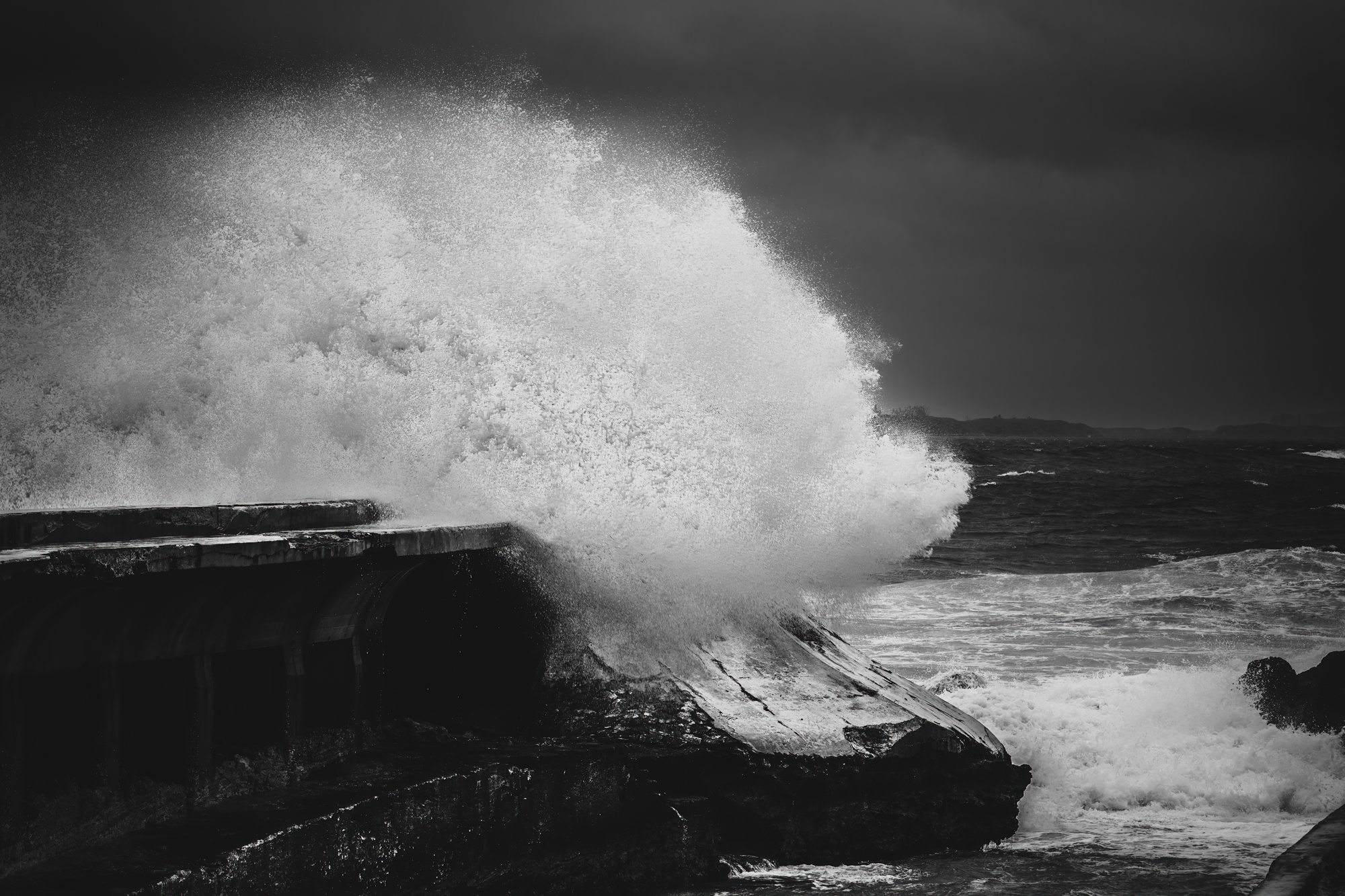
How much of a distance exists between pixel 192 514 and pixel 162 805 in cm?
117

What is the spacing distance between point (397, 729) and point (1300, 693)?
22.5ft

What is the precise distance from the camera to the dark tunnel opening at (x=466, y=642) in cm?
549

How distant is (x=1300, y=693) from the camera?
8.40 meters

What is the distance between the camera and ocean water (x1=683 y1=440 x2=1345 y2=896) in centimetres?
554

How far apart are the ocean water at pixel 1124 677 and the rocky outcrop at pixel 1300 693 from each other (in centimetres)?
16

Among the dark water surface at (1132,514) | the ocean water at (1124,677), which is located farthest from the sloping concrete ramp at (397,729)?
the dark water surface at (1132,514)

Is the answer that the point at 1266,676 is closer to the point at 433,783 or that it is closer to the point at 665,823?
the point at 665,823

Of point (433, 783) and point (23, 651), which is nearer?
point (23, 651)

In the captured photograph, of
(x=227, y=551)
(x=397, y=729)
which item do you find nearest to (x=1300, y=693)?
(x=397, y=729)

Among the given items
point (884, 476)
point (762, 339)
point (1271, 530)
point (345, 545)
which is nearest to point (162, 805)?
point (345, 545)

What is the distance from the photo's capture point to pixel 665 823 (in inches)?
194

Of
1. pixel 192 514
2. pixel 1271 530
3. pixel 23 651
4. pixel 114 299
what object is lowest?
pixel 1271 530

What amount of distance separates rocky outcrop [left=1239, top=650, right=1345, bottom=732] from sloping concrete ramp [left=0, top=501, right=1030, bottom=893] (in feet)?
11.4

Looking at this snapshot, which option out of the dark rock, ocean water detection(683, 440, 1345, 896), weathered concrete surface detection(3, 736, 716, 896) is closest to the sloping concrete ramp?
weathered concrete surface detection(3, 736, 716, 896)
